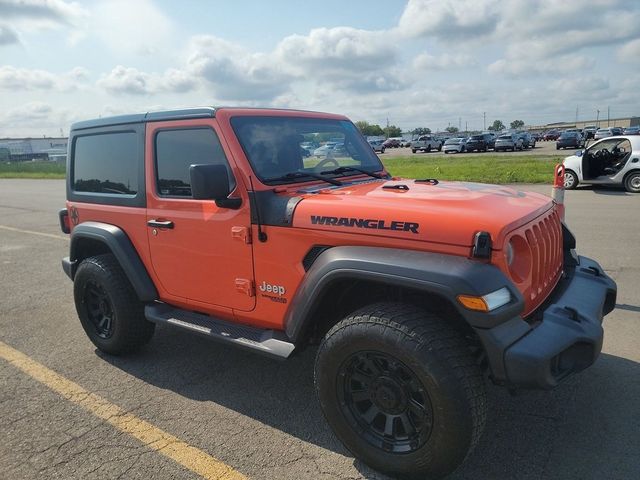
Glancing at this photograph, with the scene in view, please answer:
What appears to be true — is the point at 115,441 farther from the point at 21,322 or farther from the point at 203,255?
the point at 21,322

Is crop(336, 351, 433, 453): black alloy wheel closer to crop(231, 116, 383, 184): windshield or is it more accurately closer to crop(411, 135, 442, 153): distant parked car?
crop(231, 116, 383, 184): windshield

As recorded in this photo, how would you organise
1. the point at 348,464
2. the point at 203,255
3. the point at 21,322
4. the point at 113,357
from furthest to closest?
the point at 21,322 < the point at 113,357 < the point at 203,255 < the point at 348,464

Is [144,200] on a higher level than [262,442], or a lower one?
higher

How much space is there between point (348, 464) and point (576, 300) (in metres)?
1.59

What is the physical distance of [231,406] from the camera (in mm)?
3465

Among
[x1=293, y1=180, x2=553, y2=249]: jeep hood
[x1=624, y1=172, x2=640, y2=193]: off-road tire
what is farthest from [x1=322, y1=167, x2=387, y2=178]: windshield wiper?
[x1=624, y1=172, x2=640, y2=193]: off-road tire

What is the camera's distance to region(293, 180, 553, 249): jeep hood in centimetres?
254

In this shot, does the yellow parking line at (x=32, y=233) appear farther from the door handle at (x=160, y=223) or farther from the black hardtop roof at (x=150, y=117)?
the door handle at (x=160, y=223)

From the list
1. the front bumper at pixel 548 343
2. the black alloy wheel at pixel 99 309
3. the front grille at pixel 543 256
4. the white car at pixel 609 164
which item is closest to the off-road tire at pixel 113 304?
the black alloy wheel at pixel 99 309

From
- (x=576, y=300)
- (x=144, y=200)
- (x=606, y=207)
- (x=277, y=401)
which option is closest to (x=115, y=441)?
(x=277, y=401)

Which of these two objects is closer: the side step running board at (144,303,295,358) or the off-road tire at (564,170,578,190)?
the side step running board at (144,303,295,358)

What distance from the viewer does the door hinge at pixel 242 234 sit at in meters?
3.18

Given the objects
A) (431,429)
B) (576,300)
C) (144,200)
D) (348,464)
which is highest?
(144,200)

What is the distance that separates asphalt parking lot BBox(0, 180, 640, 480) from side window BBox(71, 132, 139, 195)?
1.42 metres
